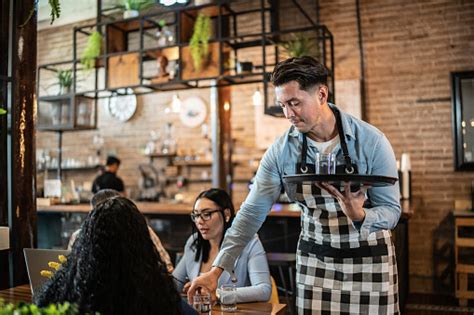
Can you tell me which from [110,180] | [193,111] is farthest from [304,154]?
[193,111]

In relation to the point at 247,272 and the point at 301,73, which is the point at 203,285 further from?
the point at 301,73

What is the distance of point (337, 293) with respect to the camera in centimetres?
215

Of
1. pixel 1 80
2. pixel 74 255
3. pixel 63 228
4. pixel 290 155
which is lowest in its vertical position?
pixel 63 228

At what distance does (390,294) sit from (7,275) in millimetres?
2066

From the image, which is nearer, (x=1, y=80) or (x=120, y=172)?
(x=1, y=80)

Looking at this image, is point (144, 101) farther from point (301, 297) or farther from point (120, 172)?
point (301, 297)

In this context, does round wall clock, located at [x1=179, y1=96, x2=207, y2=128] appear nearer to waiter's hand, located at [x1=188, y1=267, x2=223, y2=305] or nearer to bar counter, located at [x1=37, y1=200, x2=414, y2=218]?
bar counter, located at [x1=37, y1=200, x2=414, y2=218]

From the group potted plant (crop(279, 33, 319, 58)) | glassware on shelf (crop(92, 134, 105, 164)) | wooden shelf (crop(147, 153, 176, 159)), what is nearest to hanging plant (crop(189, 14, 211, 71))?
potted plant (crop(279, 33, 319, 58))

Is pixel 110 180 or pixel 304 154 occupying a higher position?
pixel 304 154

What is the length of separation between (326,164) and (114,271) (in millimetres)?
958

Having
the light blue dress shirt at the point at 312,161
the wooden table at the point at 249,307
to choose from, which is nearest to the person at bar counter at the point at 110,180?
the wooden table at the point at 249,307

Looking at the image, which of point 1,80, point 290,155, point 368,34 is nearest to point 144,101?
point 368,34

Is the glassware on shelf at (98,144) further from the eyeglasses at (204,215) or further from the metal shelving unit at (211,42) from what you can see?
the eyeglasses at (204,215)

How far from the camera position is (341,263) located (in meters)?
2.13
